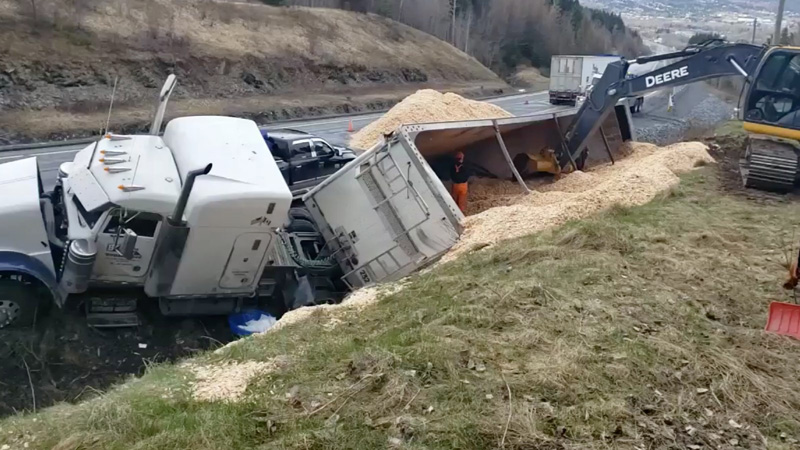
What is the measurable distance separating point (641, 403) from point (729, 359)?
114 cm

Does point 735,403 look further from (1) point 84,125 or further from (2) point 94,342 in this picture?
(1) point 84,125

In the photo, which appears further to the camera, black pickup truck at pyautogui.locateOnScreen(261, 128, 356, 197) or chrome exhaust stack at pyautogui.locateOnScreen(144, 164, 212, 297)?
black pickup truck at pyautogui.locateOnScreen(261, 128, 356, 197)

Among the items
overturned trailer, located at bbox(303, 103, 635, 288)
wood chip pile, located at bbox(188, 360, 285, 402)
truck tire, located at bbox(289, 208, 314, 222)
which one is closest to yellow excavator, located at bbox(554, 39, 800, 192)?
overturned trailer, located at bbox(303, 103, 635, 288)

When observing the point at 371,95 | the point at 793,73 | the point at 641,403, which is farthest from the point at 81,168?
the point at 371,95

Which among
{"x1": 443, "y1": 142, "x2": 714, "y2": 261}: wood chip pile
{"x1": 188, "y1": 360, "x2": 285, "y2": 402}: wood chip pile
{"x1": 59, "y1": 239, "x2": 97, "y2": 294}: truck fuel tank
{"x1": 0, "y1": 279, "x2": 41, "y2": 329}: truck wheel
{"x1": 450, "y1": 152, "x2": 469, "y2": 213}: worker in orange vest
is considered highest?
{"x1": 443, "y1": 142, "x2": 714, "y2": 261}: wood chip pile

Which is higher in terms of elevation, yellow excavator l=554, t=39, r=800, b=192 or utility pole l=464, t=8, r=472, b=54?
yellow excavator l=554, t=39, r=800, b=192

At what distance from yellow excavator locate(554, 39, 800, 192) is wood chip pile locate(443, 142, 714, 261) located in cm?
122

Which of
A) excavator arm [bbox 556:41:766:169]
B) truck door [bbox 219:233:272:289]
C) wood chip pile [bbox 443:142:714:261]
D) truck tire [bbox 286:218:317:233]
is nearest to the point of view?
truck door [bbox 219:233:272:289]

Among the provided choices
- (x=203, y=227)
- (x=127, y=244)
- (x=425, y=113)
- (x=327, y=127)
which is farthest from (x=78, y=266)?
(x=327, y=127)

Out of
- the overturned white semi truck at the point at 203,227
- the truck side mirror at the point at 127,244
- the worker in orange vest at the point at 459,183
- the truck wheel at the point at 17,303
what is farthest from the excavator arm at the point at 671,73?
the truck wheel at the point at 17,303

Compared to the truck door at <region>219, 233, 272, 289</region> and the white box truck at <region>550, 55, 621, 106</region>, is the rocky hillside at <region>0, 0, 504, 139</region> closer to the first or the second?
the white box truck at <region>550, 55, 621, 106</region>

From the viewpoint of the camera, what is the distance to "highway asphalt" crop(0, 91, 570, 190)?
18266 mm

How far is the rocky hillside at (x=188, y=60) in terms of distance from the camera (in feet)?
87.1

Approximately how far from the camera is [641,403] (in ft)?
17.1
